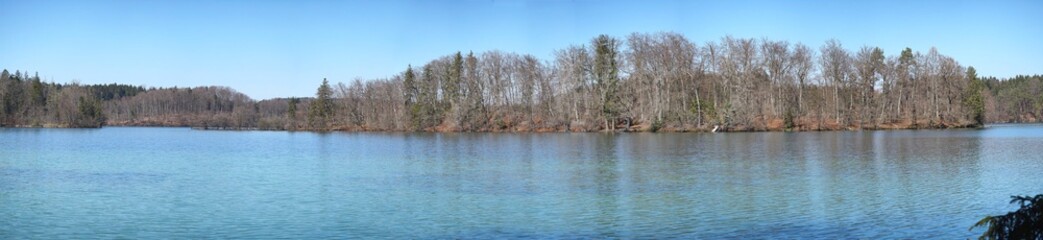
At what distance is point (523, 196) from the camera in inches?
827

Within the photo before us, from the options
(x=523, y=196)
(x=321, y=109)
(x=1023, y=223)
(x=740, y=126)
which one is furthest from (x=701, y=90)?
(x=1023, y=223)

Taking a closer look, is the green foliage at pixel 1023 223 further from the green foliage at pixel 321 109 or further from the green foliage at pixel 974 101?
the green foliage at pixel 321 109

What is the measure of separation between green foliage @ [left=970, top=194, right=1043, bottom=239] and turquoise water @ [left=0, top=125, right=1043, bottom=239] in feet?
22.7

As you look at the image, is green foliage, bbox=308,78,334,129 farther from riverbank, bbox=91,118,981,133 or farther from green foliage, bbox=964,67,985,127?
green foliage, bbox=964,67,985,127

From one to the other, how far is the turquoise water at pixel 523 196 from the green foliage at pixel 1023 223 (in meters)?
6.92

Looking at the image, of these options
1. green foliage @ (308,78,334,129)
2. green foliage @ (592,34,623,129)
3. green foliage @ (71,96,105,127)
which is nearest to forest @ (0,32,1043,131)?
green foliage @ (592,34,623,129)

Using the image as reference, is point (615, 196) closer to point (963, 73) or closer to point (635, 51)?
point (635, 51)

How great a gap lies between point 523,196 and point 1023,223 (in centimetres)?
1432

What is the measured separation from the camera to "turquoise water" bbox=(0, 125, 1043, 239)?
15766 mm

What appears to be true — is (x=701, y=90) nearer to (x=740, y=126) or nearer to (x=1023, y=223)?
(x=740, y=126)

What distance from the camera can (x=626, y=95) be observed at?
3187 inches

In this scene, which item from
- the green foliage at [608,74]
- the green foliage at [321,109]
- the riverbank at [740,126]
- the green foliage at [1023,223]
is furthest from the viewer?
the green foliage at [321,109]

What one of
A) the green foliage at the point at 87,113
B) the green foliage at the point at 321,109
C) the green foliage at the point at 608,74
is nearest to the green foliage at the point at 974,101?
the green foliage at the point at 608,74

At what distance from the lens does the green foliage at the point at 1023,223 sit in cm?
748
